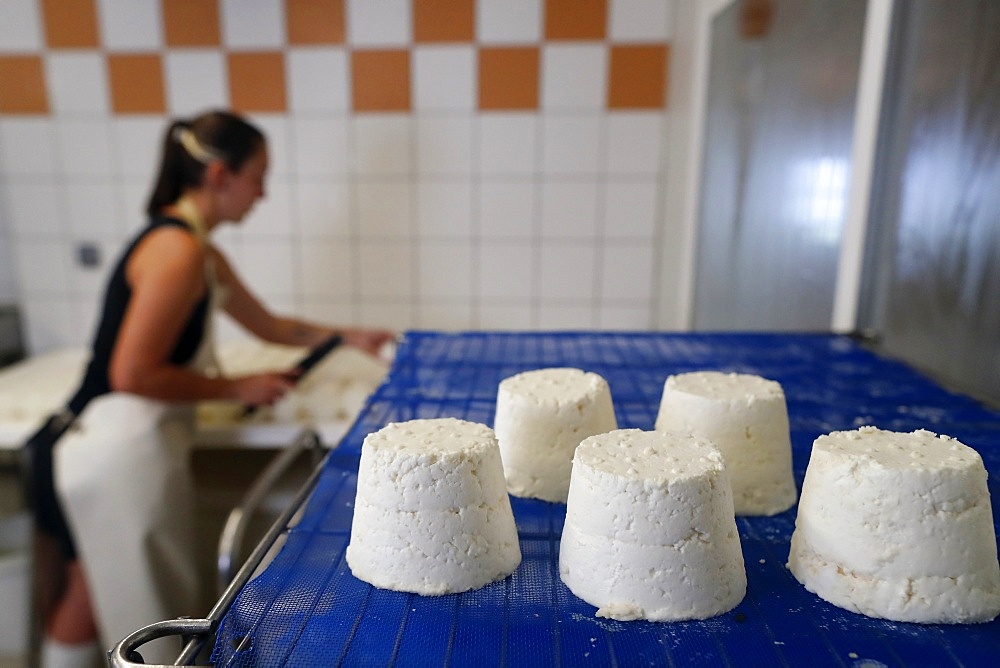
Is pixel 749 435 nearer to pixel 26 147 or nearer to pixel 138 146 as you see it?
pixel 138 146

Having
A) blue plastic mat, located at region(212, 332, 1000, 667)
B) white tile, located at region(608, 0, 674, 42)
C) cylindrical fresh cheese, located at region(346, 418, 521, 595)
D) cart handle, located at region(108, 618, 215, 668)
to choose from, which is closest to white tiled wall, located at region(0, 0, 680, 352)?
white tile, located at region(608, 0, 674, 42)

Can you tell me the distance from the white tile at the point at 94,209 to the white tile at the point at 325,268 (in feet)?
1.90

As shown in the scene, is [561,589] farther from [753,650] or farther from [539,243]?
[539,243]

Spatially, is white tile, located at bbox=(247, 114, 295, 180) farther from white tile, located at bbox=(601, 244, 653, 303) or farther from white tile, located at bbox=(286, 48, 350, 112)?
white tile, located at bbox=(601, 244, 653, 303)

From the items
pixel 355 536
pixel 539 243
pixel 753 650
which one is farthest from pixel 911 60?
pixel 539 243

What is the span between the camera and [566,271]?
7.02 ft

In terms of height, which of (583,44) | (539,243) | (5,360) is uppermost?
(583,44)

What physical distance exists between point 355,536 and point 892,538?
43cm

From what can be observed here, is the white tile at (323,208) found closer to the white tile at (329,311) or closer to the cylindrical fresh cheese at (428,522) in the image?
the white tile at (329,311)

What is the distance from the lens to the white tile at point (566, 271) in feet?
6.98

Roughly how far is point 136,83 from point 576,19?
1327 mm

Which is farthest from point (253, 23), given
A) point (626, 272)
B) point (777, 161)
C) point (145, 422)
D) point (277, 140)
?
point (777, 161)

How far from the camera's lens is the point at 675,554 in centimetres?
54

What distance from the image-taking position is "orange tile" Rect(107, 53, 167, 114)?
80.9 inches
